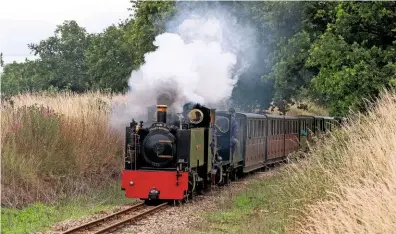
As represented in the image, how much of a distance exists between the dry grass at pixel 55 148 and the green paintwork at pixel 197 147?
2.65 metres

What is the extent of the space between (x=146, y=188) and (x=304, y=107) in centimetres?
2791

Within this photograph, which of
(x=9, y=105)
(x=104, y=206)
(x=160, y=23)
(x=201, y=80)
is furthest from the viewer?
(x=160, y=23)

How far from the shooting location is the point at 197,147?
13195 mm

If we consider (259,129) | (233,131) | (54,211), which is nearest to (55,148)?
(54,211)

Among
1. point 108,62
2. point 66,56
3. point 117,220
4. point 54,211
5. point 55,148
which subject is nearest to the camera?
point 117,220

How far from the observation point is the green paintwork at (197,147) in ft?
42.1

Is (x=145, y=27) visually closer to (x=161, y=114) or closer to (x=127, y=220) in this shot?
(x=161, y=114)

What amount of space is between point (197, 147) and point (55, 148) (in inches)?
122

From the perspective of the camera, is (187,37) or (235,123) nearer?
(235,123)

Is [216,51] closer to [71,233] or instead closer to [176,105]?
[176,105]

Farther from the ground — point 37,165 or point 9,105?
point 9,105

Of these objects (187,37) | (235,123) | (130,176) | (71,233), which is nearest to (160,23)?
(187,37)

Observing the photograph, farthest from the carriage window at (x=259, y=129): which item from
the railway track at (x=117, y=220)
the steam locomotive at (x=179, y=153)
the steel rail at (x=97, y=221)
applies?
the steel rail at (x=97, y=221)

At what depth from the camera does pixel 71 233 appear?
9.77 metres
